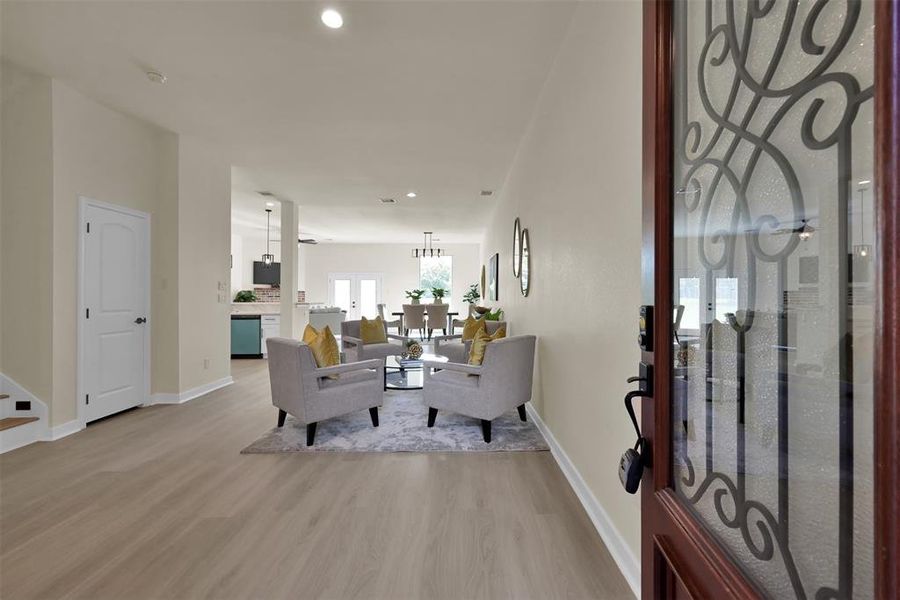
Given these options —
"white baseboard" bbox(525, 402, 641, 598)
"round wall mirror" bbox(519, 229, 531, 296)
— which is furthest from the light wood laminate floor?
"round wall mirror" bbox(519, 229, 531, 296)

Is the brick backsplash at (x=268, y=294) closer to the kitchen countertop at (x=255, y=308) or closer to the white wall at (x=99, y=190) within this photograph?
the kitchen countertop at (x=255, y=308)

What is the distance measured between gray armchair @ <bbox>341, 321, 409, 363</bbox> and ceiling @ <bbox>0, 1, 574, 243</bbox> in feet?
7.24

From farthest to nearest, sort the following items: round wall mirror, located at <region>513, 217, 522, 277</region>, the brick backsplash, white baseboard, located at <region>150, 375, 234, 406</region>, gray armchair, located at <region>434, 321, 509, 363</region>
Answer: the brick backsplash
gray armchair, located at <region>434, 321, 509, 363</region>
round wall mirror, located at <region>513, 217, 522, 277</region>
white baseboard, located at <region>150, 375, 234, 406</region>

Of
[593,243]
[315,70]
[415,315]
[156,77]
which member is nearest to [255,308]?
[415,315]

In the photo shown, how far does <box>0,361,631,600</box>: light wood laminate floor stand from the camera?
1571mm

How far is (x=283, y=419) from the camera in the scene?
3393 millimetres

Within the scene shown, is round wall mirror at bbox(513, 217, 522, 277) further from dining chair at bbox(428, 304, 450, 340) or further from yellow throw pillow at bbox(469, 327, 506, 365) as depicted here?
dining chair at bbox(428, 304, 450, 340)

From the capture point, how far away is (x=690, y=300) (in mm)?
759

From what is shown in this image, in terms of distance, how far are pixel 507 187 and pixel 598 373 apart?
3.92 metres

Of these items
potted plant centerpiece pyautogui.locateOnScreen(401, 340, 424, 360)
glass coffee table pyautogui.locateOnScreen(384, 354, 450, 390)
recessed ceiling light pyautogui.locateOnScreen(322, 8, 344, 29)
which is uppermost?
recessed ceiling light pyautogui.locateOnScreen(322, 8, 344, 29)

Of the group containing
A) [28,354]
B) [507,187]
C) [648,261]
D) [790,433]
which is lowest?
[28,354]

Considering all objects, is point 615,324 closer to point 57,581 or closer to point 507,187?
point 57,581

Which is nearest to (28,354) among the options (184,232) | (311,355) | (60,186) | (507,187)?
(60,186)

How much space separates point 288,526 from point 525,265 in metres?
3.00
